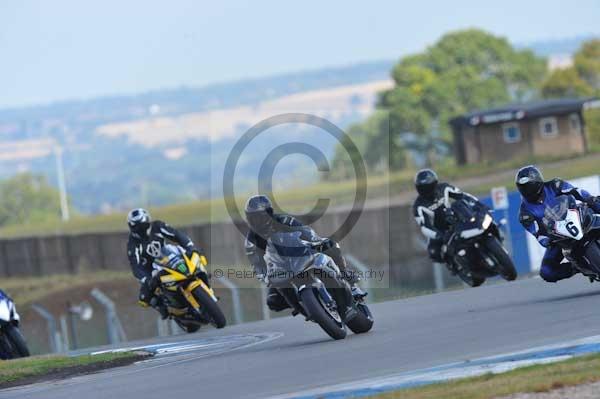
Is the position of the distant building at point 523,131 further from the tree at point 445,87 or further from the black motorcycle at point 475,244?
the black motorcycle at point 475,244

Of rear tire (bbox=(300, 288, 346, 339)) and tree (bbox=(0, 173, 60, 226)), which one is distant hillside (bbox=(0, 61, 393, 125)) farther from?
rear tire (bbox=(300, 288, 346, 339))

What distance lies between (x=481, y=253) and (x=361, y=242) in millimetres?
22799

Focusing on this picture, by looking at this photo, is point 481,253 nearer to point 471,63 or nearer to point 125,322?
point 125,322

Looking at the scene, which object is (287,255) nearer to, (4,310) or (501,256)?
(501,256)

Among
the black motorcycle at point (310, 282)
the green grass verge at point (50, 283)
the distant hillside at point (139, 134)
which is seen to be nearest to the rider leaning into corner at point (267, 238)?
the black motorcycle at point (310, 282)

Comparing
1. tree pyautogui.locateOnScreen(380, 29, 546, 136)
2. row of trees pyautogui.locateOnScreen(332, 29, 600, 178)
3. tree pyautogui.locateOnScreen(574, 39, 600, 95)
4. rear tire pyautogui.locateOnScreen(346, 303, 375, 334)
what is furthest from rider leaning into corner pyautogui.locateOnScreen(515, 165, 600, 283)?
tree pyautogui.locateOnScreen(380, 29, 546, 136)

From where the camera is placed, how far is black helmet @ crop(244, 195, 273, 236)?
45.8 ft

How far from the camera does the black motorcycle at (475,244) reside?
19.2 m

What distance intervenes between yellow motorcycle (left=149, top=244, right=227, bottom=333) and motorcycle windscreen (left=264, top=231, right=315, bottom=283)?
4.51 m

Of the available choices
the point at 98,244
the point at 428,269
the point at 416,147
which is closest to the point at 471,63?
the point at 416,147

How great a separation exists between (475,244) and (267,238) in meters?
6.16

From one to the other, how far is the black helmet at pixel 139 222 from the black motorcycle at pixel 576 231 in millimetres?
6595

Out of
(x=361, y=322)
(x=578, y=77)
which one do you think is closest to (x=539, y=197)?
(x=361, y=322)

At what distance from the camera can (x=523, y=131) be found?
61.9 metres
